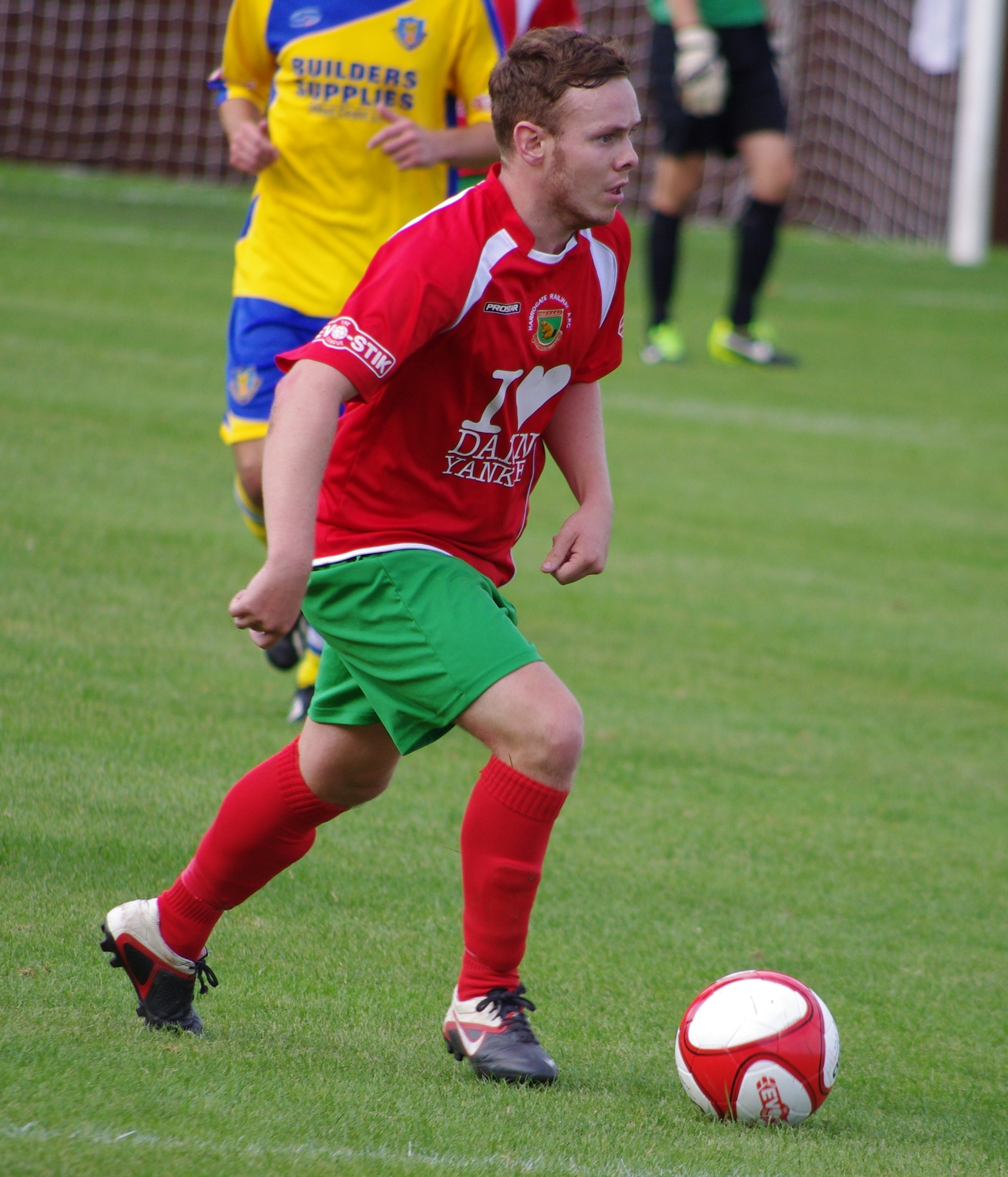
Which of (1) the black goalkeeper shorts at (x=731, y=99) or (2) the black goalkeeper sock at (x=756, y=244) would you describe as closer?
(1) the black goalkeeper shorts at (x=731, y=99)

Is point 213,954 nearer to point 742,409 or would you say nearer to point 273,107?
point 273,107

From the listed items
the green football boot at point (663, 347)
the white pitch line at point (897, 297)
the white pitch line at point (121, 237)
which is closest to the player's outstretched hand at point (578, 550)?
the green football boot at point (663, 347)

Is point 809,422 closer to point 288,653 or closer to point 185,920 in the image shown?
point 288,653

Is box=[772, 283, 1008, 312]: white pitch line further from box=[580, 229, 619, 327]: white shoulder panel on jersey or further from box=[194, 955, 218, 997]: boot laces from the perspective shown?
box=[194, 955, 218, 997]: boot laces

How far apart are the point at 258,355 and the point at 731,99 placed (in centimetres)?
591

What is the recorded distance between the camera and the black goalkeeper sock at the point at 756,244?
10.1 meters

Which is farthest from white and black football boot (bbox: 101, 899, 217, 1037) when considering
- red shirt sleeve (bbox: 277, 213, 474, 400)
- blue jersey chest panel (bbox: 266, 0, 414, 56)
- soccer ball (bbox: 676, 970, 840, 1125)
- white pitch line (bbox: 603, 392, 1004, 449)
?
white pitch line (bbox: 603, 392, 1004, 449)

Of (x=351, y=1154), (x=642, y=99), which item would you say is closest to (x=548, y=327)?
(x=351, y=1154)

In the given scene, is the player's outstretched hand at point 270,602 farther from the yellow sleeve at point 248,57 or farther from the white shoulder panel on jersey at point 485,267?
the yellow sleeve at point 248,57

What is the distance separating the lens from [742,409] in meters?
9.91

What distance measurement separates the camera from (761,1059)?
265 cm

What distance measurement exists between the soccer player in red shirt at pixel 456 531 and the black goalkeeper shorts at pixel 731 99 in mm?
7214

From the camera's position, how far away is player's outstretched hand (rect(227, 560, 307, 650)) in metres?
2.39

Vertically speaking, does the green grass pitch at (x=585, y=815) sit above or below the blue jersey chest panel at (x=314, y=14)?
below
